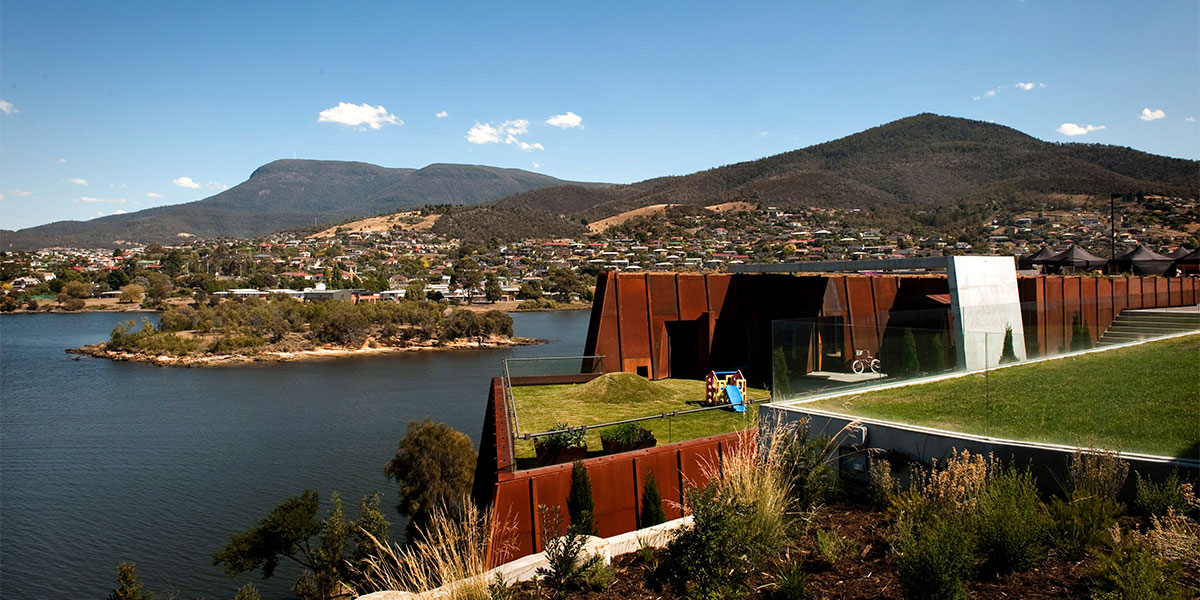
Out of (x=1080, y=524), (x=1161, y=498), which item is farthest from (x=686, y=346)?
(x=1080, y=524)

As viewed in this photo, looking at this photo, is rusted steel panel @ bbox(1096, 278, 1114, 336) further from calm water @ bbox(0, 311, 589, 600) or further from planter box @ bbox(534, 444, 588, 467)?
calm water @ bbox(0, 311, 589, 600)

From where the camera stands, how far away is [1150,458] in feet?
19.3

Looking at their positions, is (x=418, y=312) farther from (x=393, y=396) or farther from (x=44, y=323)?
(x=44, y=323)

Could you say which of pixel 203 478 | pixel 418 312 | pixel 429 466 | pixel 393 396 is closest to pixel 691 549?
pixel 429 466

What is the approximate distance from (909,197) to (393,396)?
308 feet

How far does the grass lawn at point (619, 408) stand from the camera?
30.3 feet

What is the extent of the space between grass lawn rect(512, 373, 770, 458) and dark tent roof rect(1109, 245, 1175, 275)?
74.4ft

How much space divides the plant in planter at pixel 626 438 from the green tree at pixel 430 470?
12935 millimetres

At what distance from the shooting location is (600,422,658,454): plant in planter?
8.89m

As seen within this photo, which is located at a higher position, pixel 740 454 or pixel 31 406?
pixel 740 454

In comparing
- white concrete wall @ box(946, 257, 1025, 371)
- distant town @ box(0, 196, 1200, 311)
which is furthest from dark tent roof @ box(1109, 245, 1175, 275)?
distant town @ box(0, 196, 1200, 311)

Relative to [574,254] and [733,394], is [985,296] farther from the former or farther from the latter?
[574,254]

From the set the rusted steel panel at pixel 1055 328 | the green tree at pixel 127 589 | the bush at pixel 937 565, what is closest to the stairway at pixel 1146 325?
the rusted steel panel at pixel 1055 328

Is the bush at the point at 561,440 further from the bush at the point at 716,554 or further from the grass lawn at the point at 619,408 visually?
the bush at the point at 716,554
